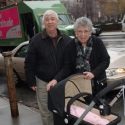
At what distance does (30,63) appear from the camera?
3240 millimetres

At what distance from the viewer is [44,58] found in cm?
322

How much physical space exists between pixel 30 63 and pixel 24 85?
452cm

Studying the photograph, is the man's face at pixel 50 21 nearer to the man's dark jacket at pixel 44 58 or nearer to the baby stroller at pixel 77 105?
the man's dark jacket at pixel 44 58

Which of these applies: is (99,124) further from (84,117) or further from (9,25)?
(9,25)

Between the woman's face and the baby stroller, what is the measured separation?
0.43m

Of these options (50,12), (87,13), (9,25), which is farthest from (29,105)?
(87,13)

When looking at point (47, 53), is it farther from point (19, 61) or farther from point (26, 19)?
point (26, 19)

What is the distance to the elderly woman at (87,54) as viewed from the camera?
2.82 meters

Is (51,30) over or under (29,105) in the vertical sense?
over

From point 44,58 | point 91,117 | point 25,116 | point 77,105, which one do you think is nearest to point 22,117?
point 25,116

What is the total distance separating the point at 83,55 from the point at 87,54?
49 millimetres

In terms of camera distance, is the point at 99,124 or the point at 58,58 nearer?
the point at 99,124

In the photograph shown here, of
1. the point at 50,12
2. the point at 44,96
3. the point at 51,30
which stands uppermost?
the point at 50,12

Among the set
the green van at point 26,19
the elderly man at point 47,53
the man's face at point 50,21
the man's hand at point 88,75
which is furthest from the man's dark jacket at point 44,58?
the green van at point 26,19
